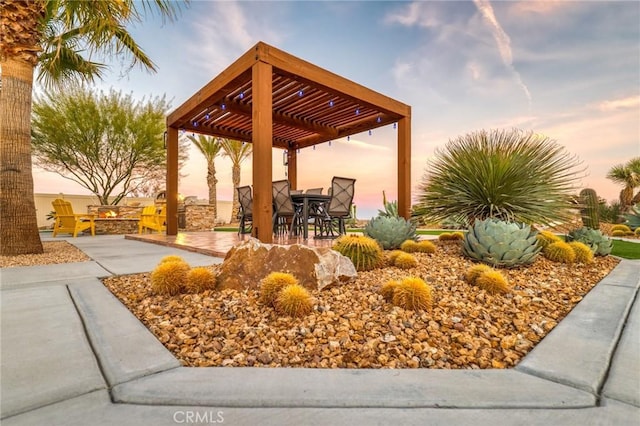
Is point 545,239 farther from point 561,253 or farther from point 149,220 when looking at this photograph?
point 149,220

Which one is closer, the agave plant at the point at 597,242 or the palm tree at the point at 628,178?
the agave plant at the point at 597,242

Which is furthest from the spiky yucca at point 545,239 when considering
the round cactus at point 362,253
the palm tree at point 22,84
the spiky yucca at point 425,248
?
the palm tree at point 22,84

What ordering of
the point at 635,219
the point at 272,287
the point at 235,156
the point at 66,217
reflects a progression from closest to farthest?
the point at 272,287, the point at 66,217, the point at 635,219, the point at 235,156

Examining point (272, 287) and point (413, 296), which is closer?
point (413, 296)

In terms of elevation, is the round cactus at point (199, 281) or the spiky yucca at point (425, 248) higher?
the spiky yucca at point (425, 248)

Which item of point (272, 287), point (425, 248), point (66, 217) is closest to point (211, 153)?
point (66, 217)

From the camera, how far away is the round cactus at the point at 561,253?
2833 millimetres

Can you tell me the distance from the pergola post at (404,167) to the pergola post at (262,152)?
8.93ft

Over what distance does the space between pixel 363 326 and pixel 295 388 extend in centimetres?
63

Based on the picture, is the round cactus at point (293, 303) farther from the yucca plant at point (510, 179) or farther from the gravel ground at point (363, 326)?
the yucca plant at point (510, 179)

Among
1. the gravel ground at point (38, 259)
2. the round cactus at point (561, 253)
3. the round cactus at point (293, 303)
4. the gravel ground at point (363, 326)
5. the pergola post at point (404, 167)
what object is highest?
the pergola post at point (404, 167)

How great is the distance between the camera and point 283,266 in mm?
2205

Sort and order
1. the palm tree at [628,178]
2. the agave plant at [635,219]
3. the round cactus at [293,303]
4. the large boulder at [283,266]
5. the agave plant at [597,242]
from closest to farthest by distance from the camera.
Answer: the round cactus at [293,303] → the large boulder at [283,266] → the agave plant at [597,242] → the agave plant at [635,219] → the palm tree at [628,178]

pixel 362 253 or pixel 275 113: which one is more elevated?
pixel 275 113
